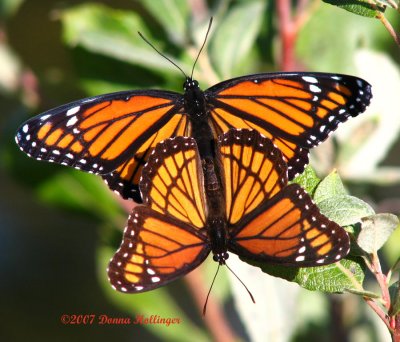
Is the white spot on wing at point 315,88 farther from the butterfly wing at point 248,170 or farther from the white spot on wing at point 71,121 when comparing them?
the white spot on wing at point 71,121

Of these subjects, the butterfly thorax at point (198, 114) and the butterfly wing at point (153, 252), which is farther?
the butterfly thorax at point (198, 114)

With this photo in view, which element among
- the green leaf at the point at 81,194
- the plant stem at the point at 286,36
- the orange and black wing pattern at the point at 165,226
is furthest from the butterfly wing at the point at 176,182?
the green leaf at the point at 81,194

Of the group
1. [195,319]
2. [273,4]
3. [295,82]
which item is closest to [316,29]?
[273,4]

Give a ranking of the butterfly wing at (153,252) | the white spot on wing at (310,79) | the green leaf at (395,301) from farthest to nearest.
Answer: the white spot on wing at (310,79) → the butterfly wing at (153,252) → the green leaf at (395,301)

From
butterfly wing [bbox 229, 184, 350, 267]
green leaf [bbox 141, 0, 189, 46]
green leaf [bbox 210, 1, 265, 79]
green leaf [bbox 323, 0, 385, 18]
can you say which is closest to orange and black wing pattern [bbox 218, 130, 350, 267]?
butterfly wing [bbox 229, 184, 350, 267]

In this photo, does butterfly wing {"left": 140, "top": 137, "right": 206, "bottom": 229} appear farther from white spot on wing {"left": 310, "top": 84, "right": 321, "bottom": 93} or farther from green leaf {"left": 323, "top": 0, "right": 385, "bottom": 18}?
green leaf {"left": 323, "top": 0, "right": 385, "bottom": 18}

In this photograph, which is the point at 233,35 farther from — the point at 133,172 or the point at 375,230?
the point at 375,230

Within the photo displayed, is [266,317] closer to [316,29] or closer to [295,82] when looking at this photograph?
[295,82]
